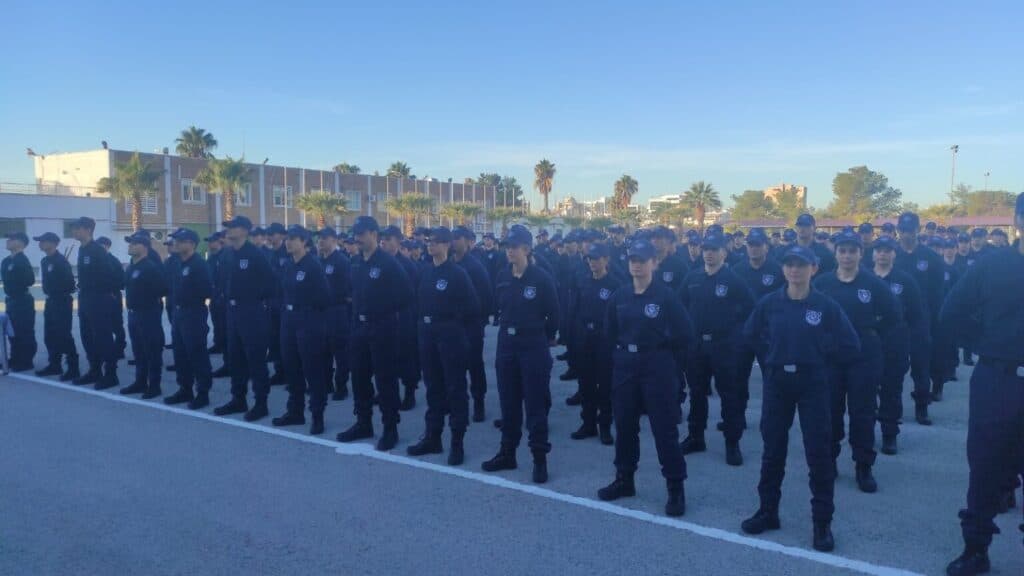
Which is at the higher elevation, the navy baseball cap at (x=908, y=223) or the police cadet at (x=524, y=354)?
the navy baseball cap at (x=908, y=223)

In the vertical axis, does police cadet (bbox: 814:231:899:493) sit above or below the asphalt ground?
above

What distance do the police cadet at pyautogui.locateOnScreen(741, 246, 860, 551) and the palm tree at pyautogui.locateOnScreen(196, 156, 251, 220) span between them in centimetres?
4097

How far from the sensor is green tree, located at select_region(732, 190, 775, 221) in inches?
3578

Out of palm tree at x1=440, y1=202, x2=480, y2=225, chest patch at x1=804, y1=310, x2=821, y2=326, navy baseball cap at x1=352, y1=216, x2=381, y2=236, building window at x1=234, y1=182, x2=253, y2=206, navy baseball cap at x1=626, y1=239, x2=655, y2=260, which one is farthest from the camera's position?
palm tree at x1=440, y1=202, x2=480, y2=225

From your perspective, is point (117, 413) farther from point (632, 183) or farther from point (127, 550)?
point (632, 183)

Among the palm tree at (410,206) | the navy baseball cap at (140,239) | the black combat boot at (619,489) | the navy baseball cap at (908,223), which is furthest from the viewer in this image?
the palm tree at (410,206)

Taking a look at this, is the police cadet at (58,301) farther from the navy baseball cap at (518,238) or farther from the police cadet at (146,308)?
the navy baseball cap at (518,238)

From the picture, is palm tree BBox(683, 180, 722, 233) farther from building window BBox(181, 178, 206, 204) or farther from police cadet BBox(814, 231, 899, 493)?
police cadet BBox(814, 231, 899, 493)

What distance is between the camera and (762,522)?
4680 millimetres

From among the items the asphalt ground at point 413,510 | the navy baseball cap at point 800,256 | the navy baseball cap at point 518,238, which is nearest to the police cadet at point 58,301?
the asphalt ground at point 413,510

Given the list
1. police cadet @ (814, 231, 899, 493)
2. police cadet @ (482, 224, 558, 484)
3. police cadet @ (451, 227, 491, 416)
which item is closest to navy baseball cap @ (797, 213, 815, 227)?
police cadet @ (814, 231, 899, 493)

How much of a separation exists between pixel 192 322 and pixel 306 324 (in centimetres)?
181

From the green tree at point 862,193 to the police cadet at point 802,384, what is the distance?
3252 inches

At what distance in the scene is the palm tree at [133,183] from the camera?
1505 inches
